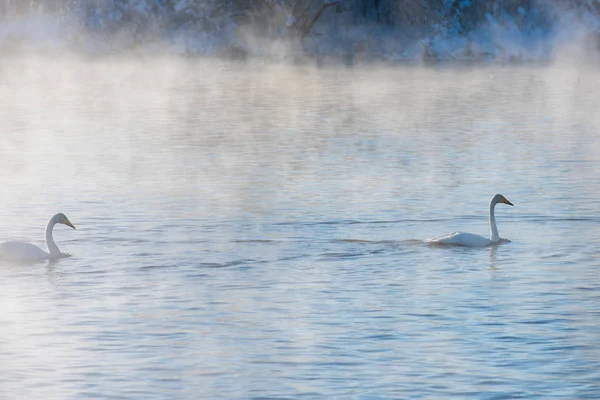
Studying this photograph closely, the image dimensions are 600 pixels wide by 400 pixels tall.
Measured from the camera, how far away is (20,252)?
2106 cm

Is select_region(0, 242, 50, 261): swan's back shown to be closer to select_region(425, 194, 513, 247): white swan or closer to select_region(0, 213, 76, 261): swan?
select_region(0, 213, 76, 261): swan

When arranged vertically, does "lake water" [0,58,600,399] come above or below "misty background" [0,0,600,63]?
below

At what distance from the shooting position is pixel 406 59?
93312 millimetres

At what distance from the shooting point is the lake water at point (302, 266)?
14.8 m

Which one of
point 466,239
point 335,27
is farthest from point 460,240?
point 335,27

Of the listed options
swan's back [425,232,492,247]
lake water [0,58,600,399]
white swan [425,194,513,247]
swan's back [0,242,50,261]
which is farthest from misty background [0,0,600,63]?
swan's back [0,242,50,261]

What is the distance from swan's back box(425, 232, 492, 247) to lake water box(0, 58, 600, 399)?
16 centimetres

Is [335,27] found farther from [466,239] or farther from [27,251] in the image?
[27,251]

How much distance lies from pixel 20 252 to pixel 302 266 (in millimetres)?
3852

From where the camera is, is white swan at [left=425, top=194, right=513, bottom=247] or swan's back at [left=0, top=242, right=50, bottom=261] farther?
white swan at [left=425, top=194, right=513, bottom=247]

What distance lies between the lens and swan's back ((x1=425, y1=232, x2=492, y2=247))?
2191cm

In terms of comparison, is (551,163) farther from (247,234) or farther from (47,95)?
(47,95)

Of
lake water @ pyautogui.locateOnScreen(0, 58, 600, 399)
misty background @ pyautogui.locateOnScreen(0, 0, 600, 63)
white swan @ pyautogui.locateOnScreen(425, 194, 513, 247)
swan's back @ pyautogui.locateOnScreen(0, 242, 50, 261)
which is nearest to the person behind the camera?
lake water @ pyautogui.locateOnScreen(0, 58, 600, 399)

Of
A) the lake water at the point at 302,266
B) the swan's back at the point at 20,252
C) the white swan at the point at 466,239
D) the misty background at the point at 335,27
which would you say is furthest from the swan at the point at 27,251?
the misty background at the point at 335,27
